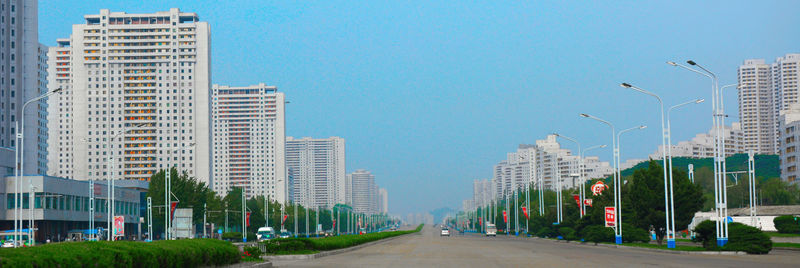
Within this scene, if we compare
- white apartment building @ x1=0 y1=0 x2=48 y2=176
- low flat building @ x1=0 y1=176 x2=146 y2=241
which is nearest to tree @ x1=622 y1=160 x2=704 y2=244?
low flat building @ x1=0 y1=176 x2=146 y2=241

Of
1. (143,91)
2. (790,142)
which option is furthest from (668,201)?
(143,91)

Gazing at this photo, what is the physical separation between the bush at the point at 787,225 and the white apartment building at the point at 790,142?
226 feet

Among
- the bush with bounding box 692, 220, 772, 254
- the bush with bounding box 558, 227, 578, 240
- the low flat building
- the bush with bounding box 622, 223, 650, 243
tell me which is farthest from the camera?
the low flat building

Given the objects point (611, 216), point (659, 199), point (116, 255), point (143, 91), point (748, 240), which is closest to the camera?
point (116, 255)

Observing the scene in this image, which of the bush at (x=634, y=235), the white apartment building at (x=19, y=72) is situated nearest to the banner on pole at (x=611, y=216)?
the bush at (x=634, y=235)

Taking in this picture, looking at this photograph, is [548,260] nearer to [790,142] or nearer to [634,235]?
[634,235]

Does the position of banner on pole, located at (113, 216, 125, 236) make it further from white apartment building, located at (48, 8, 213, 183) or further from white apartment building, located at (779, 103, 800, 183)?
white apartment building, located at (48, 8, 213, 183)

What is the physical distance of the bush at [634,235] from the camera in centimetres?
6378

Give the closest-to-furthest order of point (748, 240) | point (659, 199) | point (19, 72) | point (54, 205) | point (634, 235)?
point (748, 240), point (659, 199), point (634, 235), point (54, 205), point (19, 72)

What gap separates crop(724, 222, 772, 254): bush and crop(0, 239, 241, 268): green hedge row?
94.7 feet

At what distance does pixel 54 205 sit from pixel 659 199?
71.8 meters

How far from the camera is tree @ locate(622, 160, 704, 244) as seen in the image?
191 ft

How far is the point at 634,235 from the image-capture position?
64.0 meters

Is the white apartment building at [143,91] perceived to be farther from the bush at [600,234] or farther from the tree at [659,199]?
the tree at [659,199]
